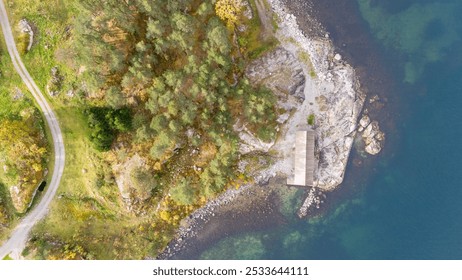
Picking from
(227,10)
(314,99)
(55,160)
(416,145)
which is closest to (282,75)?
(314,99)

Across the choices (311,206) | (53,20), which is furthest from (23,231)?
(311,206)

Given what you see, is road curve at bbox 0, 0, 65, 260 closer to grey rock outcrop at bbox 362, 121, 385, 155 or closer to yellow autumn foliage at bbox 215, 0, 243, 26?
yellow autumn foliage at bbox 215, 0, 243, 26

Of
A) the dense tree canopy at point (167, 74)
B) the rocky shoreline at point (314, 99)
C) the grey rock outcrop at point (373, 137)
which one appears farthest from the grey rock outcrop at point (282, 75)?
the grey rock outcrop at point (373, 137)

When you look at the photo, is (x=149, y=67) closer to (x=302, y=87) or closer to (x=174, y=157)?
(x=174, y=157)

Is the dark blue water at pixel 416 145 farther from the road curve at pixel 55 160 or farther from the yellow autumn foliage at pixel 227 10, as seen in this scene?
the road curve at pixel 55 160

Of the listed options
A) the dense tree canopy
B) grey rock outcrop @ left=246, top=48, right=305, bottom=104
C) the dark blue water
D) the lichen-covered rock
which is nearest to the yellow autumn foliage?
the dense tree canopy

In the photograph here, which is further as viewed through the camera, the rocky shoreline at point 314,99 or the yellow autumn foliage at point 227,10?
the rocky shoreline at point 314,99
